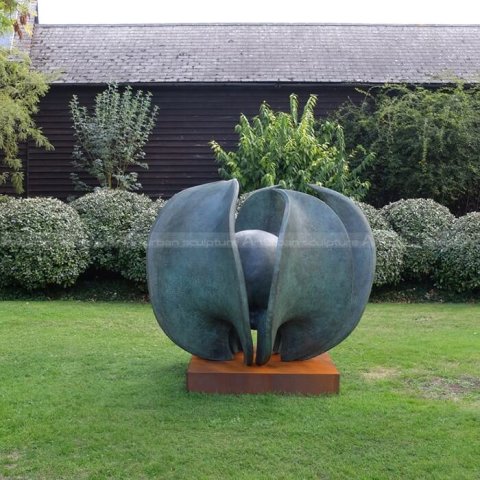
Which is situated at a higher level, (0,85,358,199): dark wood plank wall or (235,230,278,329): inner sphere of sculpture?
(0,85,358,199): dark wood plank wall

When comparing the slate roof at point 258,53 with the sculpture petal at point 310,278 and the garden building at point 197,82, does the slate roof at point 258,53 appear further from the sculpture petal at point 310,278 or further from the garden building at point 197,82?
the sculpture petal at point 310,278

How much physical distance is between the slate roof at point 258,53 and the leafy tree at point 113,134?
0.67m

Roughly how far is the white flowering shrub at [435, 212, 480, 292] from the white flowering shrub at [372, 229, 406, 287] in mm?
784

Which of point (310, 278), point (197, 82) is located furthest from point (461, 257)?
point (197, 82)

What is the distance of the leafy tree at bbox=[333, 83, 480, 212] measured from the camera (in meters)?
15.6

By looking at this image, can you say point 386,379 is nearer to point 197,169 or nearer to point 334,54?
point 197,169

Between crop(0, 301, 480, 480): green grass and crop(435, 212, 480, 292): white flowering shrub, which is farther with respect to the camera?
crop(435, 212, 480, 292): white flowering shrub

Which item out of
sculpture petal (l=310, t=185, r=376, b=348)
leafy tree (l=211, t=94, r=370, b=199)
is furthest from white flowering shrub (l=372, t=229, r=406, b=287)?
sculpture petal (l=310, t=185, r=376, b=348)

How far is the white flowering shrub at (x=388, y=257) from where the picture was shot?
39.5ft

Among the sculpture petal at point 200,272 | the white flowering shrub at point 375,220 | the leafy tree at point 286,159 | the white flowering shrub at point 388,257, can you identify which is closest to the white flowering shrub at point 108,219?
the leafy tree at point 286,159

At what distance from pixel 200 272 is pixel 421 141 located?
10992 millimetres

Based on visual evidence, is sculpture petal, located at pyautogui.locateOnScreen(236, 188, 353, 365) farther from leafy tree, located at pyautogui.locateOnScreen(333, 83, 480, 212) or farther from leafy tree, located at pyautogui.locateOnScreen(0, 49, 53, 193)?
leafy tree, located at pyautogui.locateOnScreen(0, 49, 53, 193)

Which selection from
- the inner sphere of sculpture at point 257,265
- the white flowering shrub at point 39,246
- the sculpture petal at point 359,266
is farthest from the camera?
the white flowering shrub at point 39,246

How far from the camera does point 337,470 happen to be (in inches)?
177
